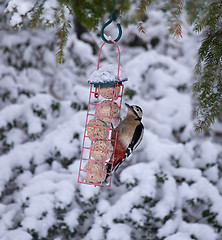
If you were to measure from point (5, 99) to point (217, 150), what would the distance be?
2.95 meters

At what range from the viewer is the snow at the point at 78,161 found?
12.1 ft

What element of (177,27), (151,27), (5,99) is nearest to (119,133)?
(177,27)

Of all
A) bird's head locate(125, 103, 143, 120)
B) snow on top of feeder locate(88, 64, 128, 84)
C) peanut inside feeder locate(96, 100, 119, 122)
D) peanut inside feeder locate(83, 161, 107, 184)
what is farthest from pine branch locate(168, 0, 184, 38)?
peanut inside feeder locate(83, 161, 107, 184)

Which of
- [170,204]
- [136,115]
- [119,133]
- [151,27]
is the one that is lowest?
[170,204]

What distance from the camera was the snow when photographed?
145 inches

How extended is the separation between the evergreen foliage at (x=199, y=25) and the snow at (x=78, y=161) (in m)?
1.64

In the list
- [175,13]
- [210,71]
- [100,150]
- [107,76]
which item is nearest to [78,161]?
[100,150]

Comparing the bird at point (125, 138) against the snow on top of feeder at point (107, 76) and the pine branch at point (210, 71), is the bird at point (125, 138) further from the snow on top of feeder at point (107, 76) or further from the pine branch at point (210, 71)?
the pine branch at point (210, 71)

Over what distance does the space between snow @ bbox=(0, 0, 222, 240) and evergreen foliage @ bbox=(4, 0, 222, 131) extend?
1.64 metres

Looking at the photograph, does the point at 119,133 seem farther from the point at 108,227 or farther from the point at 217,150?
the point at 217,150

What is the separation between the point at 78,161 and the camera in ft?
13.4

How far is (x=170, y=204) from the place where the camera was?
3.75 meters

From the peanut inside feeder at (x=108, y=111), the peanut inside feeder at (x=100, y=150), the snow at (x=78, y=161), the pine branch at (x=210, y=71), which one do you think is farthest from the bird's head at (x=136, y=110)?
the snow at (x=78, y=161)

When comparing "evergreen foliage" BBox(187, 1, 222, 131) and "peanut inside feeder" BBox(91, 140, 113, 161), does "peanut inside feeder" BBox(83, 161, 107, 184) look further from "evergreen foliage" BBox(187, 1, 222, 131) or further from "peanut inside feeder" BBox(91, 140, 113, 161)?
"evergreen foliage" BBox(187, 1, 222, 131)
